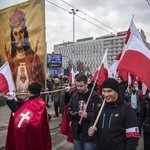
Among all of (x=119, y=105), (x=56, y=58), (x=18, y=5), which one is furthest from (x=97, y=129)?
(x=56, y=58)

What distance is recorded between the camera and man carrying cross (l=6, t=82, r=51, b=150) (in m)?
5.33

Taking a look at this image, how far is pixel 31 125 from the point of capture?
5.33 m

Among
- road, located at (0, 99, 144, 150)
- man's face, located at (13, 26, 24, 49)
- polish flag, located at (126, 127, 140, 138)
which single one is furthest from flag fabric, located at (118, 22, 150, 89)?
road, located at (0, 99, 144, 150)

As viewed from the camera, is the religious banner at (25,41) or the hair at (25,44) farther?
the hair at (25,44)

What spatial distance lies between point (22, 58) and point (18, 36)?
1.39 ft

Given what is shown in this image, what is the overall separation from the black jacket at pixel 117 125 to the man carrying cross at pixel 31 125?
51.2 inches

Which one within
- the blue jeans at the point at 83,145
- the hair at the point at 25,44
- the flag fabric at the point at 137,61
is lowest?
the blue jeans at the point at 83,145

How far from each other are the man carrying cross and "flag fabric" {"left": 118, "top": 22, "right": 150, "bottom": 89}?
51.4 inches

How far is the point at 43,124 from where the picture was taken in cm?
546

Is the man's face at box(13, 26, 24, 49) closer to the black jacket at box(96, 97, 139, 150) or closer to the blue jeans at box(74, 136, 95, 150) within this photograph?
the blue jeans at box(74, 136, 95, 150)

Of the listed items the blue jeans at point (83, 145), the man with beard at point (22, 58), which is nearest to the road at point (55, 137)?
the man with beard at point (22, 58)

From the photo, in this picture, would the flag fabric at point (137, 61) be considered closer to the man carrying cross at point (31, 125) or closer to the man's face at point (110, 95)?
the man's face at point (110, 95)

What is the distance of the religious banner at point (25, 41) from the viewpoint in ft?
23.0

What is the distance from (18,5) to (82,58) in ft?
380
